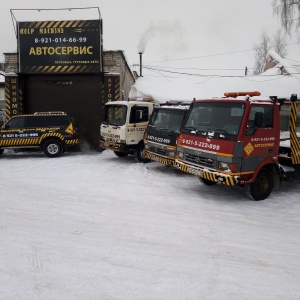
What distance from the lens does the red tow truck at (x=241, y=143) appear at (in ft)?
22.2

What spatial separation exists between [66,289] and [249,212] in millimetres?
4222

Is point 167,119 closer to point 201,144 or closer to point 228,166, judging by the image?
point 201,144

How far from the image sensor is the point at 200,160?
24.2ft

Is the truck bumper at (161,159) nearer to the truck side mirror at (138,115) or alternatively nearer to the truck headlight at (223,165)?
the truck side mirror at (138,115)

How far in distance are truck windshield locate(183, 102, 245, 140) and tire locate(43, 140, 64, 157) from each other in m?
6.82

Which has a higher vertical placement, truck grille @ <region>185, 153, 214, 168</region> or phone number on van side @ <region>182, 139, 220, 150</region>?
phone number on van side @ <region>182, 139, 220, 150</region>

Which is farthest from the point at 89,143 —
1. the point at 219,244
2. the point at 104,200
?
the point at 219,244

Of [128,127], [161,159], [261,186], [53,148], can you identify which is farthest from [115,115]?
[261,186]

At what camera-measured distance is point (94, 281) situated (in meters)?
3.84

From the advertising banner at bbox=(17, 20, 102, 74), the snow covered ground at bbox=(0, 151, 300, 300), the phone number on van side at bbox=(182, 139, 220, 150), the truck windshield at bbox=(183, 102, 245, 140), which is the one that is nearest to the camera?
the snow covered ground at bbox=(0, 151, 300, 300)

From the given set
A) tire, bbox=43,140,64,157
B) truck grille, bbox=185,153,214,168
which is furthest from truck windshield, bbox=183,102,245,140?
tire, bbox=43,140,64,157

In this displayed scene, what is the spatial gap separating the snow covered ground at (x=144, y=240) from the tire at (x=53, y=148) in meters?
4.16

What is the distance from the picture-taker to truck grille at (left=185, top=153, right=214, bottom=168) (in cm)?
713

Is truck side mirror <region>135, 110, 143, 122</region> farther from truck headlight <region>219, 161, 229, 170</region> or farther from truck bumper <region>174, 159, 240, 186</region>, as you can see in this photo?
truck headlight <region>219, 161, 229, 170</region>
